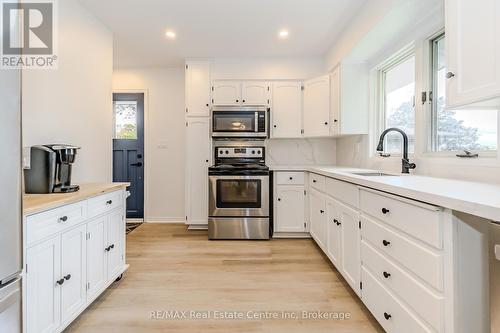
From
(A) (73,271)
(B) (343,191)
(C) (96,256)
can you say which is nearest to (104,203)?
Answer: (C) (96,256)

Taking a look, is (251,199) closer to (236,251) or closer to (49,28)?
(236,251)

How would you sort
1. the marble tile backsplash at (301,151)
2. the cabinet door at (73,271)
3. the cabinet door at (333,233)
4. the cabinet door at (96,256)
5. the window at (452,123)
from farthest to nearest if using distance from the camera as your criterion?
the marble tile backsplash at (301,151)
the cabinet door at (333,233)
the cabinet door at (96,256)
the window at (452,123)
the cabinet door at (73,271)

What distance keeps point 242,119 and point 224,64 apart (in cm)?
89

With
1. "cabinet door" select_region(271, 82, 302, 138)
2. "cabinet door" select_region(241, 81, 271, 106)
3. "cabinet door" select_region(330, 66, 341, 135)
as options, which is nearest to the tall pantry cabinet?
"cabinet door" select_region(241, 81, 271, 106)

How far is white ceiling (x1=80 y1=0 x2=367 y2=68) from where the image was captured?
2.54m

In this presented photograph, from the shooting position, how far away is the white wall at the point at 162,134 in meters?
4.36

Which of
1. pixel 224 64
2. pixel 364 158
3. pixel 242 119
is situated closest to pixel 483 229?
pixel 364 158

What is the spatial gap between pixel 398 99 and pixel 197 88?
8.33 feet

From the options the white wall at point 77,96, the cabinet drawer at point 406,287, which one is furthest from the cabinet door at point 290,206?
the white wall at point 77,96

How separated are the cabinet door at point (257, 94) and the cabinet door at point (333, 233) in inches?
72.4

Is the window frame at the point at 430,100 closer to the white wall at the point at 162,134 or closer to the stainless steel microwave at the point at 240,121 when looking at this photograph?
the stainless steel microwave at the point at 240,121

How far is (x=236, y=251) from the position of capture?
3.09 metres

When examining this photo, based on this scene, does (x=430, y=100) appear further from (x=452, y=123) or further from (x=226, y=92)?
(x=226, y=92)

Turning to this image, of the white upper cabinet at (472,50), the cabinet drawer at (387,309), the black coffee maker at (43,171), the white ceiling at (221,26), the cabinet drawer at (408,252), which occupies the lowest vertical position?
the cabinet drawer at (387,309)
